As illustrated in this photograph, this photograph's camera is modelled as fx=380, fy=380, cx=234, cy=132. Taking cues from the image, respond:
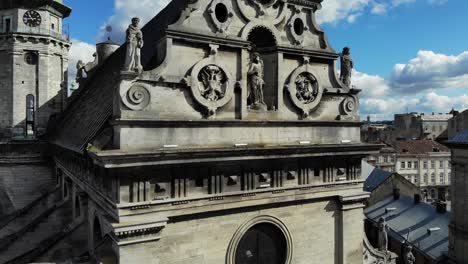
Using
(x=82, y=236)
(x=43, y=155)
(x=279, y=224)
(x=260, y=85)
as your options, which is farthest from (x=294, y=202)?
(x=43, y=155)

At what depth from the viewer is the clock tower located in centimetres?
2795

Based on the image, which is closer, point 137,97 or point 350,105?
point 137,97

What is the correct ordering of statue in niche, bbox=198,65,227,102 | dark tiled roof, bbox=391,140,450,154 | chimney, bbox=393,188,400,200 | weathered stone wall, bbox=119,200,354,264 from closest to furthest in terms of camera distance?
1. weathered stone wall, bbox=119,200,354,264
2. statue in niche, bbox=198,65,227,102
3. chimney, bbox=393,188,400,200
4. dark tiled roof, bbox=391,140,450,154

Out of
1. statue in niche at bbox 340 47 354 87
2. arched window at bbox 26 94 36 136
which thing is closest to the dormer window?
arched window at bbox 26 94 36 136

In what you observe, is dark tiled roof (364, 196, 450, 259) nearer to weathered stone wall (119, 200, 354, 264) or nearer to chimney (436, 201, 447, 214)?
chimney (436, 201, 447, 214)

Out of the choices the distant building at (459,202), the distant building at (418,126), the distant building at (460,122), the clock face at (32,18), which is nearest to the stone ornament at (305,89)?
the distant building at (459,202)

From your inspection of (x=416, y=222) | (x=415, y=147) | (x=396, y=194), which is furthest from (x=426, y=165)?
(x=416, y=222)

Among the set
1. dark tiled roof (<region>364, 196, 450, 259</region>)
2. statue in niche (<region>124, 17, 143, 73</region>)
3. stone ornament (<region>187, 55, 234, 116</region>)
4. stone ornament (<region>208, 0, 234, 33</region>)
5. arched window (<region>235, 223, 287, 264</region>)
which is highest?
stone ornament (<region>208, 0, 234, 33</region>)

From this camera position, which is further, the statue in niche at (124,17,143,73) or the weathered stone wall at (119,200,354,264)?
the weathered stone wall at (119,200,354,264)

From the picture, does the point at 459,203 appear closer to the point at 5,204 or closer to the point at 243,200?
the point at 243,200

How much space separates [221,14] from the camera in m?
14.3

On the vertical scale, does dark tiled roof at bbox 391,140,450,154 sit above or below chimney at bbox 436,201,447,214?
above

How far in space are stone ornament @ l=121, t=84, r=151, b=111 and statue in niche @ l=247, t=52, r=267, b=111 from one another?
14.1ft

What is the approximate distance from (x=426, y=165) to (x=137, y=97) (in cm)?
7720
